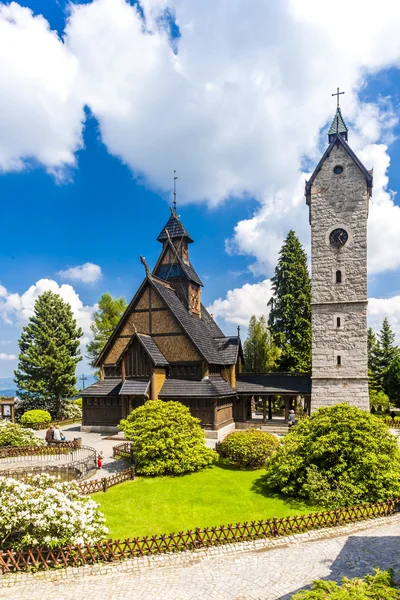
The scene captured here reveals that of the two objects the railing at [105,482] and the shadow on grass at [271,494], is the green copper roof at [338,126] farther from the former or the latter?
the railing at [105,482]

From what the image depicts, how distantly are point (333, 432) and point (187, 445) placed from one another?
285 inches

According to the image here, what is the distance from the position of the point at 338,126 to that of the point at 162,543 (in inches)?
1207

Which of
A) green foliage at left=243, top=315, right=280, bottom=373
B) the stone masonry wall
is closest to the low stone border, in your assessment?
the stone masonry wall

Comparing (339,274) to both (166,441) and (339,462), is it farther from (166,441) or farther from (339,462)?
(166,441)

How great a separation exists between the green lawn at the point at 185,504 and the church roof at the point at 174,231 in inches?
904

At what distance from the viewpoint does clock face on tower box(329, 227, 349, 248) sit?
29.4 metres

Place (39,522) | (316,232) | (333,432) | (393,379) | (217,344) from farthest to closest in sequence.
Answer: (393,379), (217,344), (316,232), (333,432), (39,522)

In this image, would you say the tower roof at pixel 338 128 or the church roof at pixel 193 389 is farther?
the tower roof at pixel 338 128

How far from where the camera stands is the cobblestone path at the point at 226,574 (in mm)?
9227

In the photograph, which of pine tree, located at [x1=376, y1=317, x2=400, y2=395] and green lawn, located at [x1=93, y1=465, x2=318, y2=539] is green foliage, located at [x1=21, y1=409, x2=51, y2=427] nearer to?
green lawn, located at [x1=93, y1=465, x2=318, y2=539]

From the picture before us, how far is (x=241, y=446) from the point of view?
19594 mm

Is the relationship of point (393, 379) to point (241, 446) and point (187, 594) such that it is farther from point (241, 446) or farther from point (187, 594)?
point (187, 594)

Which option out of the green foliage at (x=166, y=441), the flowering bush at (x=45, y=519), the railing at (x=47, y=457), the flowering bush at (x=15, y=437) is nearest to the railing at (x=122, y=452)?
the railing at (x=47, y=457)

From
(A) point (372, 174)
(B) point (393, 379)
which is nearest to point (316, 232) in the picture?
(A) point (372, 174)
